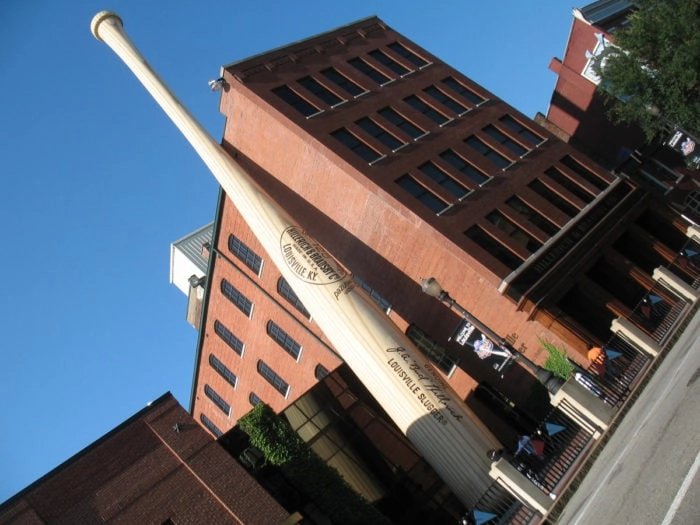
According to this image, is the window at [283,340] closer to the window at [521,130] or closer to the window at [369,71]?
the window at [369,71]

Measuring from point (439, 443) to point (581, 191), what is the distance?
17166mm

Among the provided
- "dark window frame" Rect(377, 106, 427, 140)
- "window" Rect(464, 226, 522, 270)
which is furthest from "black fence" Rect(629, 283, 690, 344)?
"dark window frame" Rect(377, 106, 427, 140)

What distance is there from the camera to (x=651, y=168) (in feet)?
131

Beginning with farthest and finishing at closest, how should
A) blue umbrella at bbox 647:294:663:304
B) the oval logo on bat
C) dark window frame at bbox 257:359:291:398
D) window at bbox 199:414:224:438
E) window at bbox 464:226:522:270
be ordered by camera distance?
1. window at bbox 199:414:224:438
2. dark window frame at bbox 257:359:291:398
3. window at bbox 464:226:522:270
4. the oval logo on bat
5. blue umbrella at bbox 647:294:663:304

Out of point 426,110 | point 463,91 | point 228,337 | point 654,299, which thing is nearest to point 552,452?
point 654,299

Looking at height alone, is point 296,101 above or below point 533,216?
above

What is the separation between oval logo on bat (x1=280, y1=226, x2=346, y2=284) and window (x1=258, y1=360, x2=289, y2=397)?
1182 centimetres

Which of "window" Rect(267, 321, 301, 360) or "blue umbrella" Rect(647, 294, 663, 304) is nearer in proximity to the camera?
"blue umbrella" Rect(647, 294, 663, 304)

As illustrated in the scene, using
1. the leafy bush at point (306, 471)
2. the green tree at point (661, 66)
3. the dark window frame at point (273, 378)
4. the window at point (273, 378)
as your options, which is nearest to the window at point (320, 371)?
the dark window frame at point (273, 378)

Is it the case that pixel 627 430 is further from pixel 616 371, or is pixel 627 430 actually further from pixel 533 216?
pixel 533 216

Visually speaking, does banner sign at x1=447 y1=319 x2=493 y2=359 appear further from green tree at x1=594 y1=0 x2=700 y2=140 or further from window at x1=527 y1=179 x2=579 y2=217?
green tree at x1=594 y1=0 x2=700 y2=140

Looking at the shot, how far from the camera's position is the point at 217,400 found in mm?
44188

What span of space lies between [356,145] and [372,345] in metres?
11.7

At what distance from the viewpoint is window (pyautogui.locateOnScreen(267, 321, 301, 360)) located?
37.0 m
